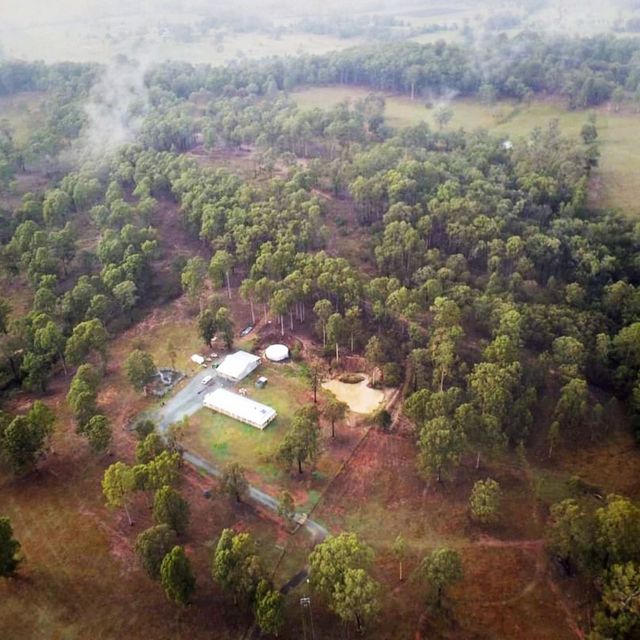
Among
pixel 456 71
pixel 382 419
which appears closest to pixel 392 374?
pixel 382 419

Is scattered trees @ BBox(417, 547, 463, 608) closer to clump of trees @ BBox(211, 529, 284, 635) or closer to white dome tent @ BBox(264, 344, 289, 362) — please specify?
Result: clump of trees @ BBox(211, 529, 284, 635)

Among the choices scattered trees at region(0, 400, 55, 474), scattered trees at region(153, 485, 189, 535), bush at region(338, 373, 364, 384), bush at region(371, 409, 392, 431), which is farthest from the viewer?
Result: bush at region(338, 373, 364, 384)

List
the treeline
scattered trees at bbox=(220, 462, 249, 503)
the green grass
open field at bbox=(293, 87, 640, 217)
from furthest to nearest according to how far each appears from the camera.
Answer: the treeline < open field at bbox=(293, 87, 640, 217) < the green grass < scattered trees at bbox=(220, 462, 249, 503)

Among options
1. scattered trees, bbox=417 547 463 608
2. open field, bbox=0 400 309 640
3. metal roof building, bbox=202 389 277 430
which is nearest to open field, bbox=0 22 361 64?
metal roof building, bbox=202 389 277 430

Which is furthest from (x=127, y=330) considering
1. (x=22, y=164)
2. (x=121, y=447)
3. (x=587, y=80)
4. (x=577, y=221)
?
(x=587, y=80)

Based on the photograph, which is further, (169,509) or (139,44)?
(139,44)

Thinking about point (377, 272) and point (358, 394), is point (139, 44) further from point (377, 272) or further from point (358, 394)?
point (358, 394)
